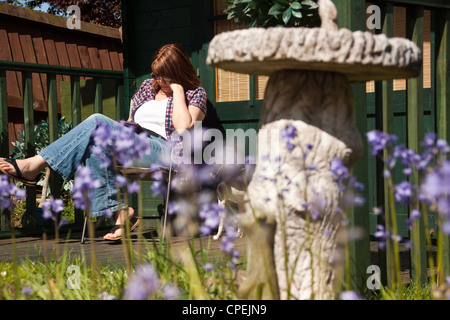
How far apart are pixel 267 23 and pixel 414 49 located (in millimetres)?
1867

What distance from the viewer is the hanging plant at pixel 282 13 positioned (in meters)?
3.55

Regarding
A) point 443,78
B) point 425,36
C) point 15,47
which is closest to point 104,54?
point 15,47

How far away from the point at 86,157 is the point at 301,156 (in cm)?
227

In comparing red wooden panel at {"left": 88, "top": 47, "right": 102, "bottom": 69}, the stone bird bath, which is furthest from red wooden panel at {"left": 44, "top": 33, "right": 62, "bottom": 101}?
the stone bird bath

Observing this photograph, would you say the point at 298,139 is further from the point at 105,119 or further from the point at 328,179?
the point at 105,119

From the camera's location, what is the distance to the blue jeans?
3809 millimetres

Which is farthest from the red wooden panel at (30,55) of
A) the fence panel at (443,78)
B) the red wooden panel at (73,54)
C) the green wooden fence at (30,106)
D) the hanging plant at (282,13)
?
the fence panel at (443,78)

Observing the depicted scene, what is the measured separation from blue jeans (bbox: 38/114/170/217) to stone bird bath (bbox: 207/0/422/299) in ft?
6.51

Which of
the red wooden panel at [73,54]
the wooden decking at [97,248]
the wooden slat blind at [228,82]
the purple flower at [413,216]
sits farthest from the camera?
the red wooden panel at [73,54]

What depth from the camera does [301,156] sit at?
1.91 meters

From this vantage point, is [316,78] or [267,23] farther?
[267,23]

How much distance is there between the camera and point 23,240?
424cm

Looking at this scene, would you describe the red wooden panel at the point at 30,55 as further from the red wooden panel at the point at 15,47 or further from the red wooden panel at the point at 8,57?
the red wooden panel at the point at 8,57
